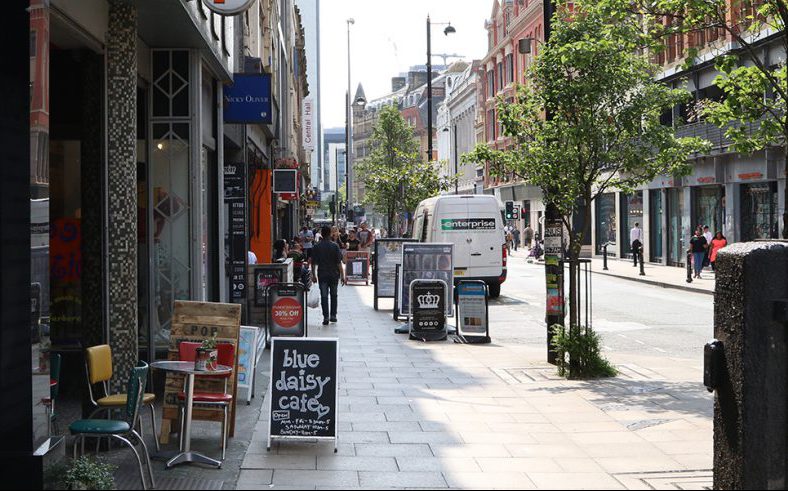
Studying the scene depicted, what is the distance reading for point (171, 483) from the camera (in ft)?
23.5

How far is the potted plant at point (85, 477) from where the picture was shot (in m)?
6.50

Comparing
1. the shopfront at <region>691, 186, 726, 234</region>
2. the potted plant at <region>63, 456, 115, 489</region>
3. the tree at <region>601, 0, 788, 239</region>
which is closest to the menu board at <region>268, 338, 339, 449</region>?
the potted plant at <region>63, 456, 115, 489</region>

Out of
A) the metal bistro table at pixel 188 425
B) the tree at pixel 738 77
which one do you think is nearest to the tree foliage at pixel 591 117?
the tree at pixel 738 77

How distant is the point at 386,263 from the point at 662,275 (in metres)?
15.3

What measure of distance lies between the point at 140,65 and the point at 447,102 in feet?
279

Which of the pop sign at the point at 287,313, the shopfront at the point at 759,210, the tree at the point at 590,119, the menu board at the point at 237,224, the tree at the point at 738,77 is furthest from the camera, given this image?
the shopfront at the point at 759,210

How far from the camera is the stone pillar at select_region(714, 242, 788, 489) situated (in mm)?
6035

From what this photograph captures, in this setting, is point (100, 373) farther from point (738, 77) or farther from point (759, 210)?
point (759, 210)

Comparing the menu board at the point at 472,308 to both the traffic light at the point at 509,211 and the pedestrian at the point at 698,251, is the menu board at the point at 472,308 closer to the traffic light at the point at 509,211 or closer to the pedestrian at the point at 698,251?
the pedestrian at the point at 698,251

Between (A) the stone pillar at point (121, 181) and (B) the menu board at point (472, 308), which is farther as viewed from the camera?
(B) the menu board at point (472, 308)

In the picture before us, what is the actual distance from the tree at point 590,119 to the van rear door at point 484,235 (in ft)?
37.8

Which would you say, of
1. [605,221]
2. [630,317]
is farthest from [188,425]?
[605,221]

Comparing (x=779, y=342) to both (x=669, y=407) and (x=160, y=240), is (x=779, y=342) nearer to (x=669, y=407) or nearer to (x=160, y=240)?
(x=669, y=407)

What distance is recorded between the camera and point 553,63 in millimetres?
12641
